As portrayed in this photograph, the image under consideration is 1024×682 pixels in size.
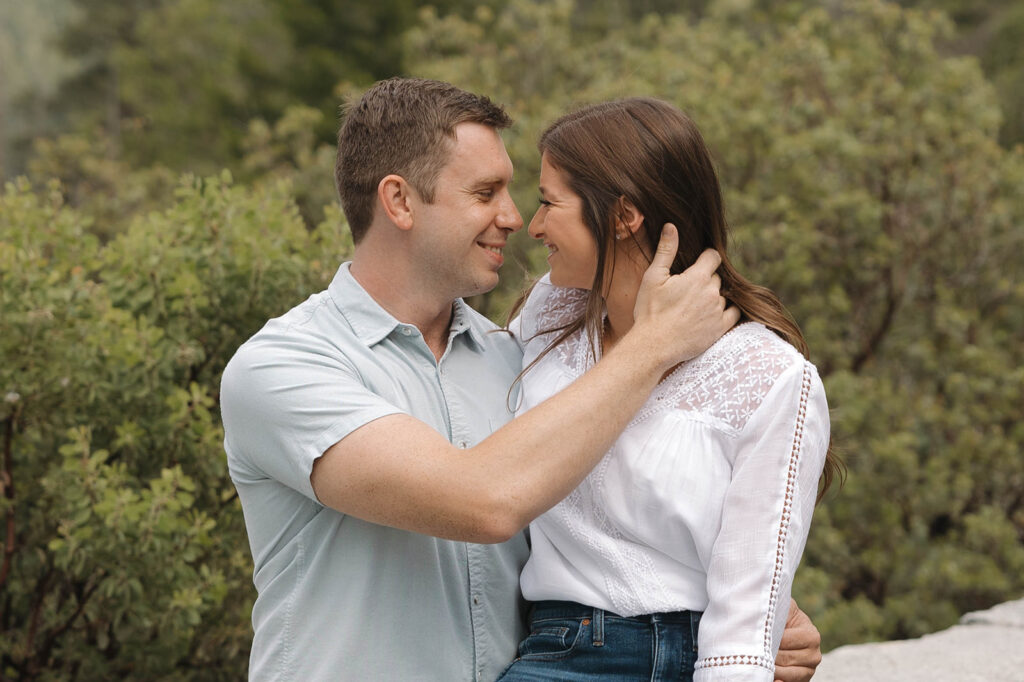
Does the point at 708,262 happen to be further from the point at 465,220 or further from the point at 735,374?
the point at 465,220

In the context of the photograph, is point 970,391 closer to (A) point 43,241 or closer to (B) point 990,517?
(B) point 990,517

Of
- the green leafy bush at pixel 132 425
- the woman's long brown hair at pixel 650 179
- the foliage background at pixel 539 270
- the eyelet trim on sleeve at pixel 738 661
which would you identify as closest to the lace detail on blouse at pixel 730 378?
the woman's long brown hair at pixel 650 179

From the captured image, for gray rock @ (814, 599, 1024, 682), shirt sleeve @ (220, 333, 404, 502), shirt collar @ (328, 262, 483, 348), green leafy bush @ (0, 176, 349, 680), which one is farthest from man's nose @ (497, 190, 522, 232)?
gray rock @ (814, 599, 1024, 682)

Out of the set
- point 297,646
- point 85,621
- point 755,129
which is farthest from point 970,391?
point 297,646

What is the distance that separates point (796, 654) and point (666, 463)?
56cm

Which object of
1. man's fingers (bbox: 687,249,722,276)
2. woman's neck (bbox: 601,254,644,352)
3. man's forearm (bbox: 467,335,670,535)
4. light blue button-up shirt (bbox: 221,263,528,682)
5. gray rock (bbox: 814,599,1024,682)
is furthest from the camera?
gray rock (bbox: 814,599,1024,682)

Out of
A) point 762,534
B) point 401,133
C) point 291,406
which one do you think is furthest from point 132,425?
point 762,534

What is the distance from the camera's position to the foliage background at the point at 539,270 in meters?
3.88

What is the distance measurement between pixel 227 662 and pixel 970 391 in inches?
185

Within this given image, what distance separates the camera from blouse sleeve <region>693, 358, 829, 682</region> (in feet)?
6.72

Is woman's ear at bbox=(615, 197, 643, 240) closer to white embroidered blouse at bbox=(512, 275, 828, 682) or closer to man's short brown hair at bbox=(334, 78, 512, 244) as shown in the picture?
white embroidered blouse at bbox=(512, 275, 828, 682)

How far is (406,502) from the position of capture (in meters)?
2.00

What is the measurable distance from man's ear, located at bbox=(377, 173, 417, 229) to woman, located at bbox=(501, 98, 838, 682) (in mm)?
276

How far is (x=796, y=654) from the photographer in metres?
2.42
